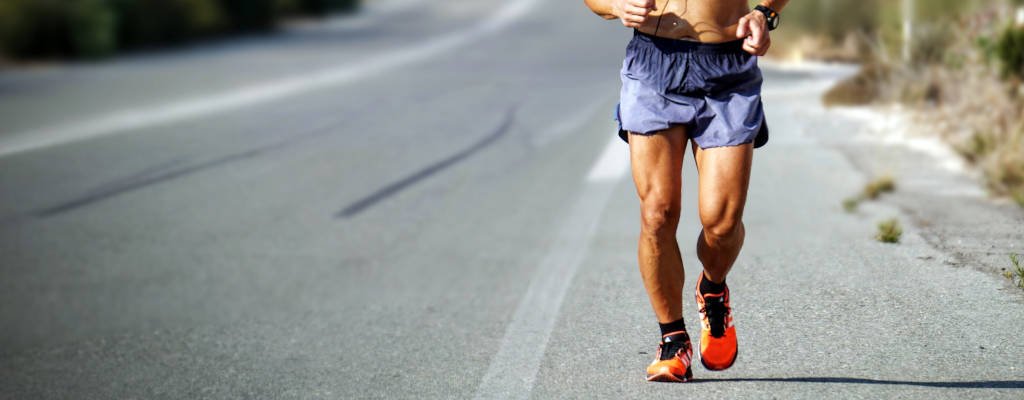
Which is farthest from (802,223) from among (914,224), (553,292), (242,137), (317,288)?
(242,137)

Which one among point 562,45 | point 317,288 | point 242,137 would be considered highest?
point 317,288

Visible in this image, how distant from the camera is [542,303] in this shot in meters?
5.78

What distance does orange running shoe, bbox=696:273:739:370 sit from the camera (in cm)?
410

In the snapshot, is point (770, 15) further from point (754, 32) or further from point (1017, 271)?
point (1017, 271)

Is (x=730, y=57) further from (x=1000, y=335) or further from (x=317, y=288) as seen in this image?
(x=317, y=288)

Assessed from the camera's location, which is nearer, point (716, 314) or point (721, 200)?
point (721, 200)

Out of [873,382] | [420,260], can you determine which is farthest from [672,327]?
[420,260]

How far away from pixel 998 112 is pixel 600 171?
3.05 metres

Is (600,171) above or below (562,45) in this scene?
above

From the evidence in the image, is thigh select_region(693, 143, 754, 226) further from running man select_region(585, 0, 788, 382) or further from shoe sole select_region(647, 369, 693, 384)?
shoe sole select_region(647, 369, 693, 384)

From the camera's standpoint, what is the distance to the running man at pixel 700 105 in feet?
12.8

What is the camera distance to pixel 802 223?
7.40 m

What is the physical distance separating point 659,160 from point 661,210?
170 mm

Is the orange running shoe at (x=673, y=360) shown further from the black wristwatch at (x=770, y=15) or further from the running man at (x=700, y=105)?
the black wristwatch at (x=770, y=15)
